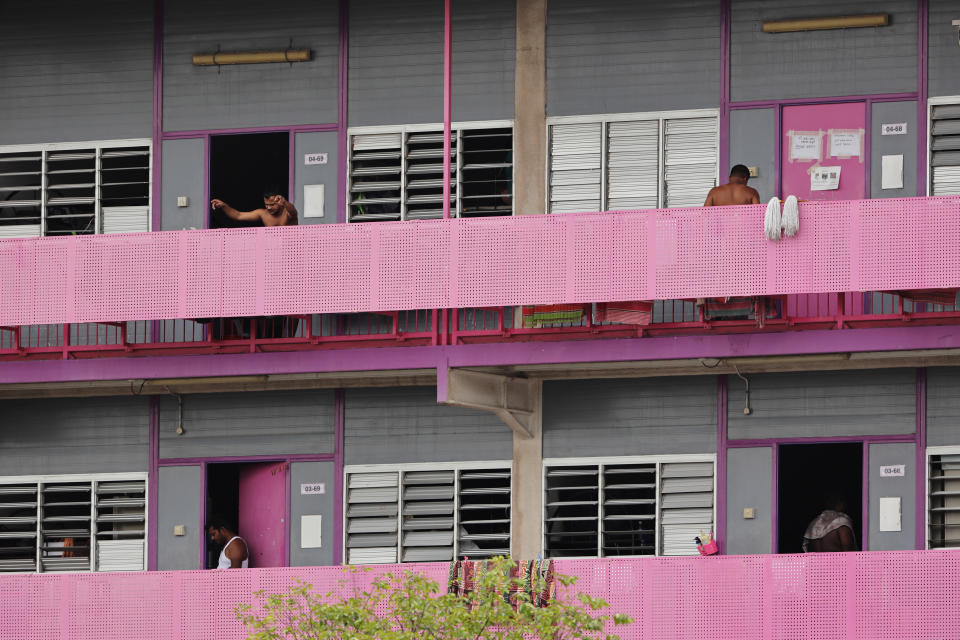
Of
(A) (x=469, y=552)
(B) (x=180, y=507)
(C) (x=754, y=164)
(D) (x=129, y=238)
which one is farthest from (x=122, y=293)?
(C) (x=754, y=164)

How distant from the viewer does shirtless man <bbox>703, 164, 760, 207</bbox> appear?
2745cm

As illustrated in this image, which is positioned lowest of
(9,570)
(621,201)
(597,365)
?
(9,570)

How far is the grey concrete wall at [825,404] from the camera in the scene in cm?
2811

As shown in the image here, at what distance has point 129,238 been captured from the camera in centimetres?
2794

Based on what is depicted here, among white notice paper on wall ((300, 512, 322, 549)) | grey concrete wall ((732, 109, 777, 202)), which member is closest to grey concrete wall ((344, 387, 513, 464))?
white notice paper on wall ((300, 512, 322, 549))

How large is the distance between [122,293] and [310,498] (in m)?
3.43

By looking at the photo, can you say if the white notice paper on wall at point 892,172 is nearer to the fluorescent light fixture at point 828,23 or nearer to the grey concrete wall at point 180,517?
the fluorescent light fixture at point 828,23

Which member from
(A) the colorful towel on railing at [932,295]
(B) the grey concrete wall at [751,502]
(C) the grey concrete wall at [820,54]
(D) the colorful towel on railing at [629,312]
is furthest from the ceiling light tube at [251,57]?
(A) the colorful towel on railing at [932,295]

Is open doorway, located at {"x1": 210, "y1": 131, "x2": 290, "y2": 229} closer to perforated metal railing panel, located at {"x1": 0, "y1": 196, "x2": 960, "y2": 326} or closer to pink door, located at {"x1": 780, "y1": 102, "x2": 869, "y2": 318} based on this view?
perforated metal railing panel, located at {"x1": 0, "y1": 196, "x2": 960, "y2": 326}

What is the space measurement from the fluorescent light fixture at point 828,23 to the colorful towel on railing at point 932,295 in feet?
11.6

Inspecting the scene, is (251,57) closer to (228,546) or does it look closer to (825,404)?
(228,546)

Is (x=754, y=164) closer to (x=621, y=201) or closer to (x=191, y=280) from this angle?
(x=621, y=201)

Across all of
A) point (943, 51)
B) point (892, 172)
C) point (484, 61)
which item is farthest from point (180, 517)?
point (943, 51)

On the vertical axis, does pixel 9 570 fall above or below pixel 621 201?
below
